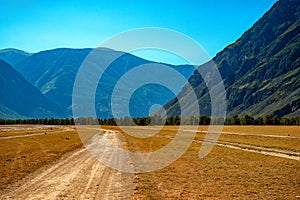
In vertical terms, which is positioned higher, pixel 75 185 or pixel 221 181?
pixel 75 185

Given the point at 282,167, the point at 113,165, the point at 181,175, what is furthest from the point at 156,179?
the point at 282,167

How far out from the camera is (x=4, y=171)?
25.4m

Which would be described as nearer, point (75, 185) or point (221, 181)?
point (75, 185)

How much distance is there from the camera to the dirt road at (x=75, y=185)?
54.7ft

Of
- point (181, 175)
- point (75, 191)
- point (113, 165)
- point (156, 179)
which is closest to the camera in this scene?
point (75, 191)

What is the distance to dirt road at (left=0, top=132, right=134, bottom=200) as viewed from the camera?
656 inches

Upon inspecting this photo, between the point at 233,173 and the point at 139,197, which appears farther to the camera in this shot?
the point at 233,173

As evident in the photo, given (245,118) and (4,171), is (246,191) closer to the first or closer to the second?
(4,171)

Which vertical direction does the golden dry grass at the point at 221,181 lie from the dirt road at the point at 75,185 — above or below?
below

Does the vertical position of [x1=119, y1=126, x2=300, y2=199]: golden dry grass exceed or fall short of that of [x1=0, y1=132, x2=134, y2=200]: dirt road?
it falls short

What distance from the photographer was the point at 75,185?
19.5 m

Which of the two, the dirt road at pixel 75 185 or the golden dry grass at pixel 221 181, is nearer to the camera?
the dirt road at pixel 75 185

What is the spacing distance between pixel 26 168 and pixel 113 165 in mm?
7115

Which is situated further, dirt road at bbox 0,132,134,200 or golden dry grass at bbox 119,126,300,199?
golden dry grass at bbox 119,126,300,199
